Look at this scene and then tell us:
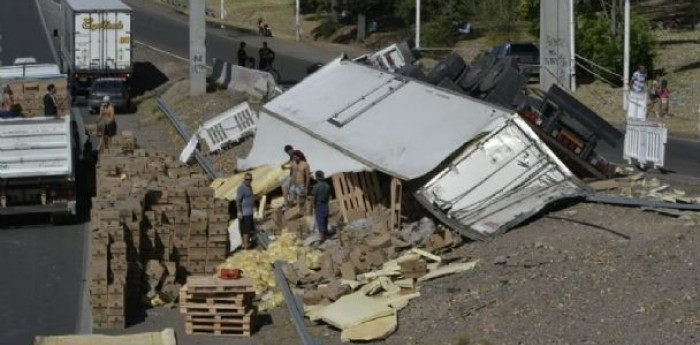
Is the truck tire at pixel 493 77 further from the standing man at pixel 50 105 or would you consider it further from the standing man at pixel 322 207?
the standing man at pixel 50 105

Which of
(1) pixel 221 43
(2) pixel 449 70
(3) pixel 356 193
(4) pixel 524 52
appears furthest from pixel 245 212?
(1) pixel 221 43

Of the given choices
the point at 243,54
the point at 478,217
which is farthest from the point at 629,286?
the point at 243,54

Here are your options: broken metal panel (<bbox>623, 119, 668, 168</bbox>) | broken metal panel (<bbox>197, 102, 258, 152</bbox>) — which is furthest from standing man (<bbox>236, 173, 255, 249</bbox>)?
broken metal panel (<bbox>197, 102, 258, 152</bbox>)

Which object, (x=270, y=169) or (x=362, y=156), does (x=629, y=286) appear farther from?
(x=270, y=169)

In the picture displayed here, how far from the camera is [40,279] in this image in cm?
2473

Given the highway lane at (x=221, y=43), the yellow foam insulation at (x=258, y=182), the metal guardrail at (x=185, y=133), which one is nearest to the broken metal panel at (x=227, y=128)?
the metal guardrail at (x=185, y=133)

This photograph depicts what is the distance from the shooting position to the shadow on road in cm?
5509

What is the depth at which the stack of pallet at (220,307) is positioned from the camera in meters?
20.8

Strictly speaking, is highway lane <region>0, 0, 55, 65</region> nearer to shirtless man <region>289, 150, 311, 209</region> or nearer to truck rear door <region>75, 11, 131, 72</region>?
truck rear door <region>75, 11, 131, 72</region>

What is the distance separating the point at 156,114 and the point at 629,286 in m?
30.4

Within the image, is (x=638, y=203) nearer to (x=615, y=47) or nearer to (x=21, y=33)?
(x=615, y=47)

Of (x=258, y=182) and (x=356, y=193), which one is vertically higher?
(x=356, y=193)

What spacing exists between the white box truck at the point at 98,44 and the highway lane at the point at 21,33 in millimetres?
15078

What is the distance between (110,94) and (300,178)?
73.4 feet
